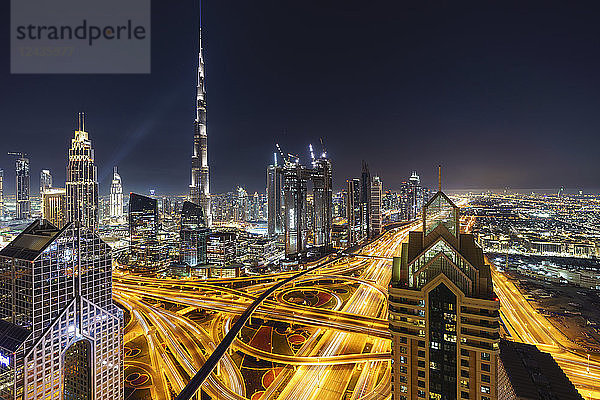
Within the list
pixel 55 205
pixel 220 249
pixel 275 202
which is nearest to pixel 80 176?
pixel 55 205

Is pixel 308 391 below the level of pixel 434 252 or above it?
below

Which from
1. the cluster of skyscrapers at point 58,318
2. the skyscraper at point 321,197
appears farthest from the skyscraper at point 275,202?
the cluster of skyscrapers at point 58,318

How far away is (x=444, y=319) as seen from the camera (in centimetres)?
831

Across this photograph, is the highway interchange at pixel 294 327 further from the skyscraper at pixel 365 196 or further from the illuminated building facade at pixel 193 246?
the skyscraper at pixel 365 196

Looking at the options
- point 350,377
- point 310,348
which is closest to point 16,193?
point 310,348

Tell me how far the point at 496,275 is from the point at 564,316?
6.99 m

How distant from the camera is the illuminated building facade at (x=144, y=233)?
35.2 meters

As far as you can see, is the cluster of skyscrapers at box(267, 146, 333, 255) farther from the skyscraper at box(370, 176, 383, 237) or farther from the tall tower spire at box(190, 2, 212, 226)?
the tall tower spire at box(190, 2, 212, 226)

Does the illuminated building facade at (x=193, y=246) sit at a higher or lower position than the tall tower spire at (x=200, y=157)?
lower

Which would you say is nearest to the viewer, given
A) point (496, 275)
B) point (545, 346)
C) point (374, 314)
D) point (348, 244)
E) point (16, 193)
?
point (545, 346)

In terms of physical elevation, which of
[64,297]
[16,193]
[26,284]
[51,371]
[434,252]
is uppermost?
[16,193]

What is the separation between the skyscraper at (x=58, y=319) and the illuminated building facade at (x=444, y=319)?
9566mm

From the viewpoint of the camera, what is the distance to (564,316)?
16.9 m

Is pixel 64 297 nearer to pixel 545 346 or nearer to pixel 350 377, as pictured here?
pixel 350 377
